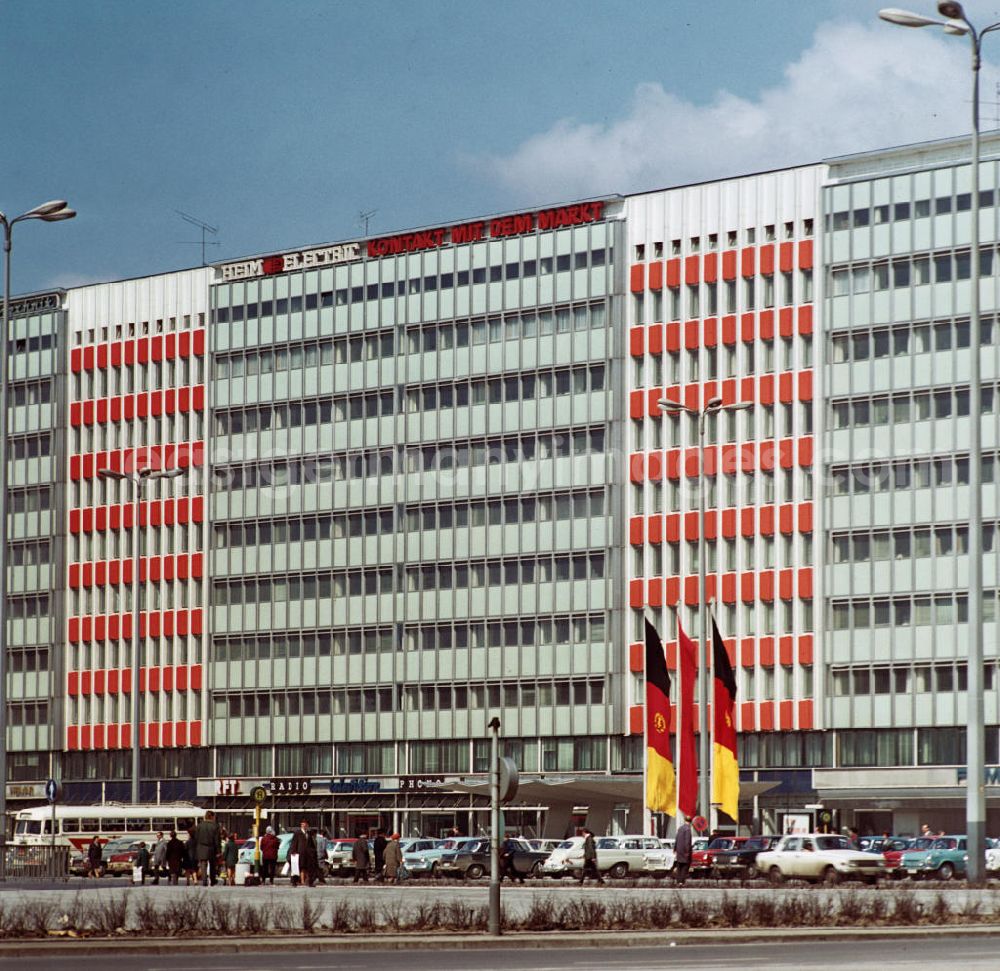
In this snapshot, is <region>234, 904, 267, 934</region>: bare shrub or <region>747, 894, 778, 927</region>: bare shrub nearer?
<region>234, 904, 267, 934</region>: bare shrub

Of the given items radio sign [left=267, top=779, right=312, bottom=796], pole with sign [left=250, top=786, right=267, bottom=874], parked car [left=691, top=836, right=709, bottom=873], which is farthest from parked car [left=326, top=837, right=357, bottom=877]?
radio sign [left=267, top=779, right=312, bottom=796]

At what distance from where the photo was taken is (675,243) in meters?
113

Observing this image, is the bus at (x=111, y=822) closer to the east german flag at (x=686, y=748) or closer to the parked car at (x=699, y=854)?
the parked car at (x=699, y=854)

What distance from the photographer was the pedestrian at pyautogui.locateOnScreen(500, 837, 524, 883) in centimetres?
7202

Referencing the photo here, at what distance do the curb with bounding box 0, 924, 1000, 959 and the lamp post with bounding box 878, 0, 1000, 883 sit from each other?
14677 millimetres

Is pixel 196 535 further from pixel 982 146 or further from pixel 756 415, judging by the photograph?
pixel 982 146

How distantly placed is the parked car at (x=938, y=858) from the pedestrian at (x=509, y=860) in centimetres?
1227

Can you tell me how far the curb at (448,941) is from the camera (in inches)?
1104

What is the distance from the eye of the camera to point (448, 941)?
29250 mm

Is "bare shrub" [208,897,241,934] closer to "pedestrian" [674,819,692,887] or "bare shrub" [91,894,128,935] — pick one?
"bare shrub" [91,894,128,935]

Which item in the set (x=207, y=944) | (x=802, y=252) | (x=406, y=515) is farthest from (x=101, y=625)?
(x=207, y=944)

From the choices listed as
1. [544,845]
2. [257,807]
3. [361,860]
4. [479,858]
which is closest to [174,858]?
[257,807]

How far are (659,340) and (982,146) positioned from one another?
18070 mm

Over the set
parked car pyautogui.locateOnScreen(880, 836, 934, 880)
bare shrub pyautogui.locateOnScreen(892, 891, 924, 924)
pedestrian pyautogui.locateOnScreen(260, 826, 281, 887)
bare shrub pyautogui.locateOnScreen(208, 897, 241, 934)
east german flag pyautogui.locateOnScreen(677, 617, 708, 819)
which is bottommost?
parked car pyautogui.locateOnScreen(880, 836, 934, 880)
